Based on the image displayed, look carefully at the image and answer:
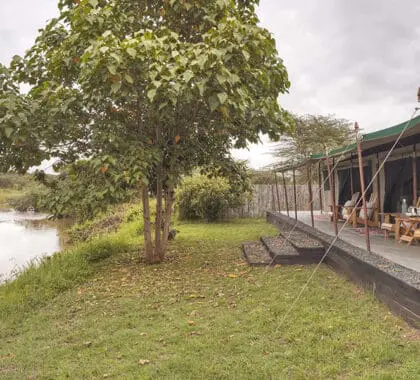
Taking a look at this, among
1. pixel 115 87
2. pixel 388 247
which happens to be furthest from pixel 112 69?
pixel 388 247

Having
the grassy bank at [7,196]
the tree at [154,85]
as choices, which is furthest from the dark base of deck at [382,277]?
the grassy bank at [7,196]

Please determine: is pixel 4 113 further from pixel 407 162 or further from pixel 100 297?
pixel 407 162

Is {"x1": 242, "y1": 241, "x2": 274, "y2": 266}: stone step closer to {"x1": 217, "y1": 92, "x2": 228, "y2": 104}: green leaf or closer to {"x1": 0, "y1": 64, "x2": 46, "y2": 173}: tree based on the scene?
{"x1": 217, "y1": 92, "x2": 228, "y2": 104}: green leaf

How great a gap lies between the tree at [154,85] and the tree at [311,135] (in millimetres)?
17307

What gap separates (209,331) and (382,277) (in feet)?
6.37

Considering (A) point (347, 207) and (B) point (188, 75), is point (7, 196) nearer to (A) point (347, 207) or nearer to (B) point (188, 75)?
(A) point (347, 207)

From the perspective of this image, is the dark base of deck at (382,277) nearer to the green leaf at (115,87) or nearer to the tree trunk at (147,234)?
the tree trunk at (147,234)

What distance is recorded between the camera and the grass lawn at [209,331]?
9.96ft

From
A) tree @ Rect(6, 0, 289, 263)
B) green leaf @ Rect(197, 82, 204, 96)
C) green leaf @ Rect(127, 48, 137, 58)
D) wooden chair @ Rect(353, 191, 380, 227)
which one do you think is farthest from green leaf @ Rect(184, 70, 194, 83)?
wooden chair @ Rect(353, 191, 380, 227)

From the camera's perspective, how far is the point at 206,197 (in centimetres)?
1283

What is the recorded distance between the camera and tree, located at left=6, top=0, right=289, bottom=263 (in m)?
4.54

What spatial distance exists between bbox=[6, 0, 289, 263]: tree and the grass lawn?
1.58m

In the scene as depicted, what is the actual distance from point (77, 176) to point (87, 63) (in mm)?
1702

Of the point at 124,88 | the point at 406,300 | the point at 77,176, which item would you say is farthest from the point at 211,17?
the point at 406,300
